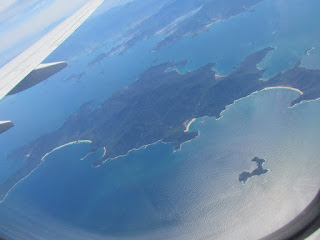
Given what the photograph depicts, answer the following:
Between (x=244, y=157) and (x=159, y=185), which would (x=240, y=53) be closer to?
(x=244, y=157)

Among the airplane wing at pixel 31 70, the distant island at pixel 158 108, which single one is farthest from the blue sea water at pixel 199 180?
the airplane wing at pixel 31 70

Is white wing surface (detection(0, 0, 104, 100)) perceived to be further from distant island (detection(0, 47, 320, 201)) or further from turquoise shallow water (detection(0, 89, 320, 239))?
distant island (detection(0, 47, 320, 201))

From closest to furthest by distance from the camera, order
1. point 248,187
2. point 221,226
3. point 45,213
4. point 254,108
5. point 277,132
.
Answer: point 221,226
point 248,187
point 45,213
point 277,132
point 254,108

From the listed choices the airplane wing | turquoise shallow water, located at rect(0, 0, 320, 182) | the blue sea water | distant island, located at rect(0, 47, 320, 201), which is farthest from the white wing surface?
turquoise shallow water, located at rect(0, 0, 320, 182)

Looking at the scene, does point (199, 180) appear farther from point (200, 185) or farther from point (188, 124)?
point (188, 124)

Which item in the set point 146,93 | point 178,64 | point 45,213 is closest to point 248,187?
point 45,213

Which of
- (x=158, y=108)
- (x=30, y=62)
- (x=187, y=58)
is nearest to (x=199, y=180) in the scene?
(x=158, y=108)
